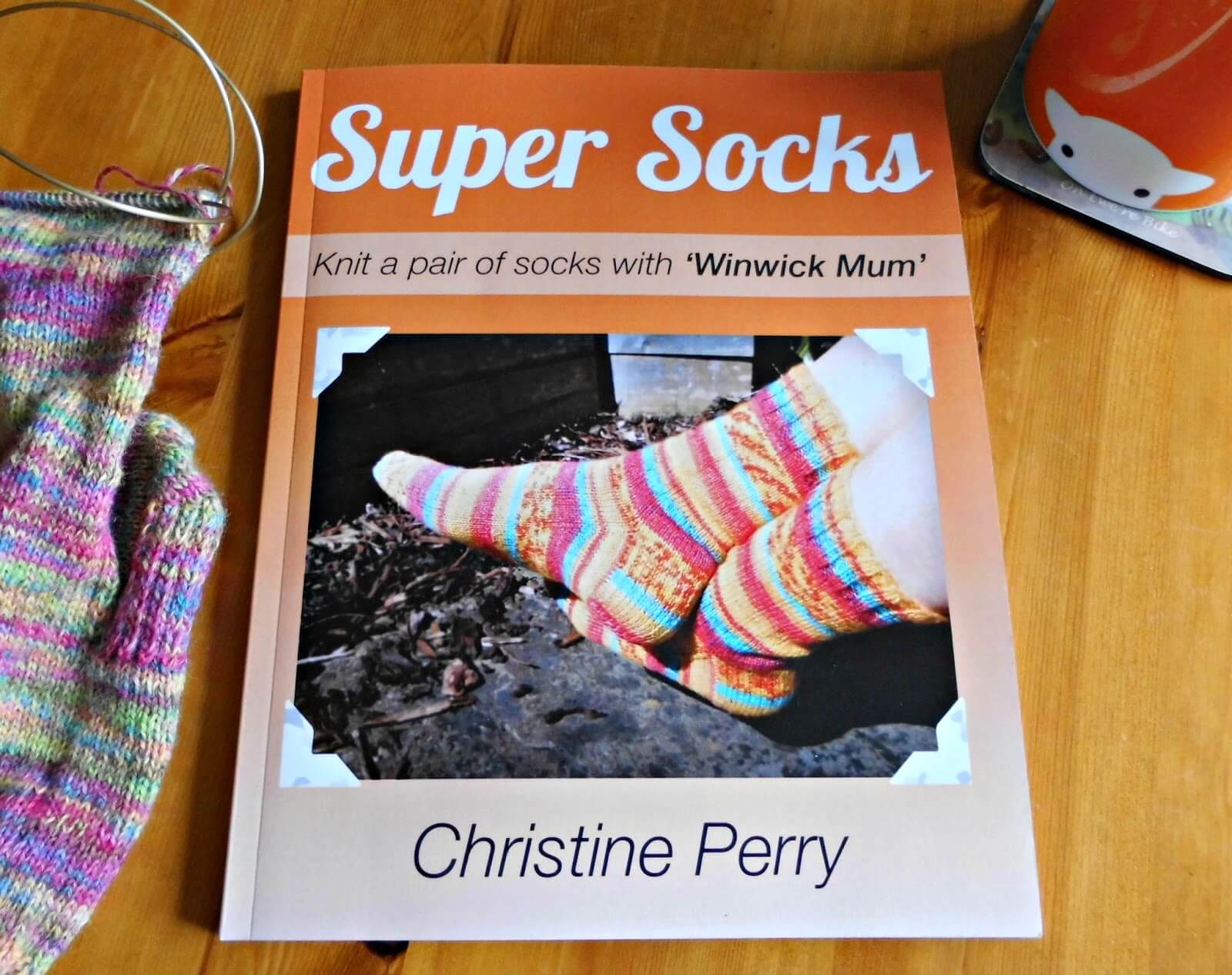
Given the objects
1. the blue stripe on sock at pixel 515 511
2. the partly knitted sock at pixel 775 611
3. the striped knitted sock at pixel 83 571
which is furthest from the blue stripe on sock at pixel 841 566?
the striped knitted sock at pixel 83 571

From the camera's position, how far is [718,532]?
0.35m

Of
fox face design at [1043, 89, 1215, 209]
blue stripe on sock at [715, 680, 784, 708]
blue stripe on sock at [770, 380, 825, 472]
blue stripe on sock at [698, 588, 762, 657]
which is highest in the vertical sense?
fox face design at [1043, 89, 1215, 209]

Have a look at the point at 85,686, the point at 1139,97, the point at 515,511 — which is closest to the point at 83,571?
the point at 85,686

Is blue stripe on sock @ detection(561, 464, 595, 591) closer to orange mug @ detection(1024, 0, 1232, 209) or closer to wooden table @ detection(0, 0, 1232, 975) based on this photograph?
wooden table @ detection(0, 0, 1232, 975)

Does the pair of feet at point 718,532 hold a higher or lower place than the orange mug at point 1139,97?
lower

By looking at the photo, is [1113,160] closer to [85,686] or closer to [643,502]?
[643,502]

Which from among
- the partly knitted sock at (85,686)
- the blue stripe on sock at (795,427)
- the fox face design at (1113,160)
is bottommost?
the partly knitted sock at (85,686)

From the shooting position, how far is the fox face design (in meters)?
0.36

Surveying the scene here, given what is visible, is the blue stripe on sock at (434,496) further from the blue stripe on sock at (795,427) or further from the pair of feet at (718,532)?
the blue stripe on sock at (795,427)

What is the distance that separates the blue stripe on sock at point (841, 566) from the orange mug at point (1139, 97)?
0.61 ft

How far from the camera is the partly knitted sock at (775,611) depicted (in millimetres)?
339

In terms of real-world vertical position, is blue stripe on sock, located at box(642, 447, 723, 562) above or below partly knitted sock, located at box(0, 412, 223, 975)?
above

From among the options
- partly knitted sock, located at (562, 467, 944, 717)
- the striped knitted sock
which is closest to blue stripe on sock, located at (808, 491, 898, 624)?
partly knitted sock, located at (562, 467, 944, 717)

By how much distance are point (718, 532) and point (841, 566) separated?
0.16ft
